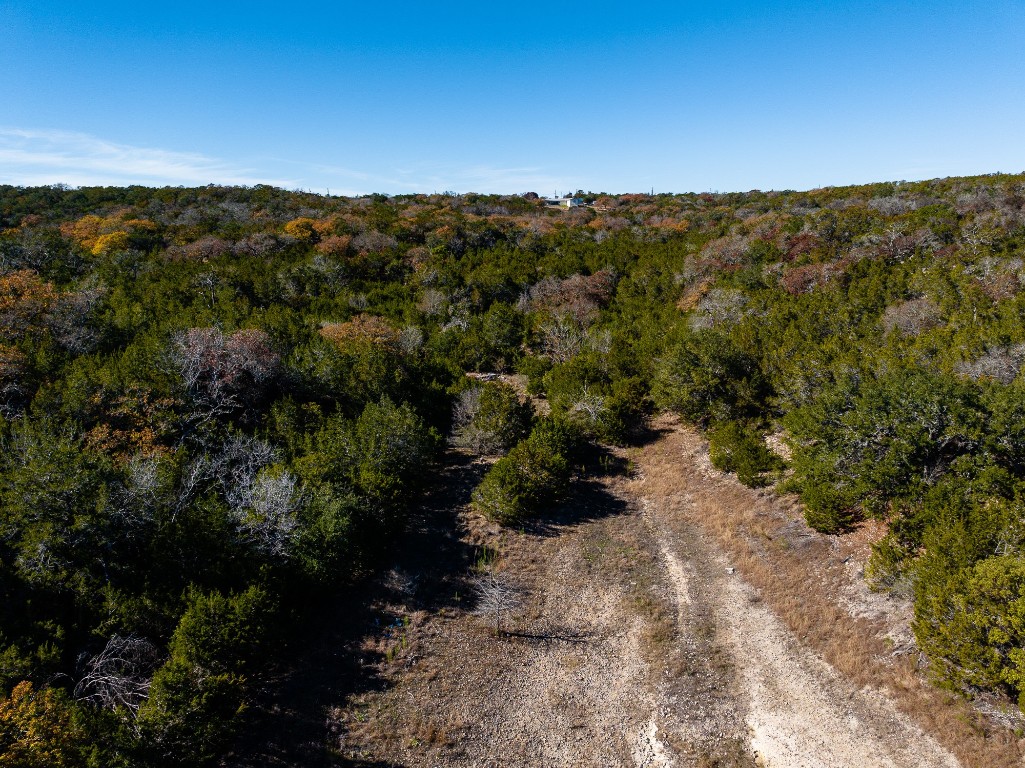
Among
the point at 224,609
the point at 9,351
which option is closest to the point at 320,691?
the point at 224,609

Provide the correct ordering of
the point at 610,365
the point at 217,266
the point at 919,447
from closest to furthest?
the point at 919,447, the point at 610,365, the point at 217,266

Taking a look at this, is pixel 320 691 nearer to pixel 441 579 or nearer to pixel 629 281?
pixel 441 579

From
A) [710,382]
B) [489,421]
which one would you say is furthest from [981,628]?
[489,421]

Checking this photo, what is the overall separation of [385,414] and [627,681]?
38.8 ft

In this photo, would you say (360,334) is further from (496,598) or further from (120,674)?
(120,674)

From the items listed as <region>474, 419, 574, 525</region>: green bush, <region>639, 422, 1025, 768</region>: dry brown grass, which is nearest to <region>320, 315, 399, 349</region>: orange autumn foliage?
<region>474, 419, 574, 525</region>: green bush

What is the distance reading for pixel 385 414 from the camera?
19.4 meters

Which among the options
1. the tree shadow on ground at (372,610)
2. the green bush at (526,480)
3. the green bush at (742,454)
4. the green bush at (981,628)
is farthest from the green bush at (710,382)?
the green bush at (981,628)

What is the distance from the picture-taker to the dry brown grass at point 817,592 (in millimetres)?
9266

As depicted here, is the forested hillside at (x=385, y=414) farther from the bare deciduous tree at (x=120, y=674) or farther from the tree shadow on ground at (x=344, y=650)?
the tree shadow on ground at (x=344, y=650)

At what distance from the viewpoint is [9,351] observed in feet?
62.1

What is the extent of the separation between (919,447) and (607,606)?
9.12 metres

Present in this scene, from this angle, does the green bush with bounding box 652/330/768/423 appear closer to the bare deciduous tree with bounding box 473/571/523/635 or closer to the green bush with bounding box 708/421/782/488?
the green bush with bounding box 708/421/782/488

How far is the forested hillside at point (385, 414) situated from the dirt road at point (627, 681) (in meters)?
2.00
